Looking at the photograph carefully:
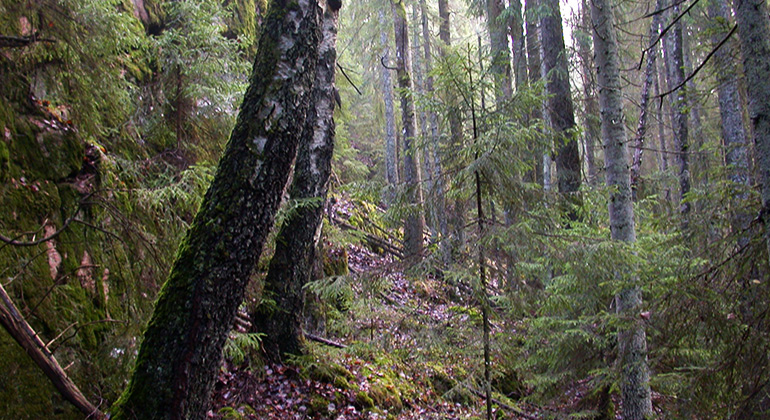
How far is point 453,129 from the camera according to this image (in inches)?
173

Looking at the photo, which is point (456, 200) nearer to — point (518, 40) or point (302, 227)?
point (302, 227)

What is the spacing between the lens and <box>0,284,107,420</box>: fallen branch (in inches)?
112

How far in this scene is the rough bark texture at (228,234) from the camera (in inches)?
113

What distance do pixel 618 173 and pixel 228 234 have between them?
467 cm

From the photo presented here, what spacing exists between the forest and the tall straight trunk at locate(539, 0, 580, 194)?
2.01 metres

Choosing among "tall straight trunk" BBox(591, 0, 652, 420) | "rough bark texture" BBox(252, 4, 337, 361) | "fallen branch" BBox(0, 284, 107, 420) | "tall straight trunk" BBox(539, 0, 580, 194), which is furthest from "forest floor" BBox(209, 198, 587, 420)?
"tall straight trunk" BBox(539, 0, 580, 194)

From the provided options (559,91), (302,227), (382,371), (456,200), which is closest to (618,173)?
(456,200)

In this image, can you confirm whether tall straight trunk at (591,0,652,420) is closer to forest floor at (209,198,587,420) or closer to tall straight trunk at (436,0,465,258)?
forest floor at (209,198,587,420)

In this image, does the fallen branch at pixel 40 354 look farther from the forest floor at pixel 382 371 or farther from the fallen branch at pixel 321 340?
the fallen branch at pixel 321 340

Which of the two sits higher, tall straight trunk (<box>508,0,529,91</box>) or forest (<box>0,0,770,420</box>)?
tall straight trunk (<box>508,0,529,91</box>)

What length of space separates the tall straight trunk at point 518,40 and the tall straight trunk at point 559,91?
1764mm

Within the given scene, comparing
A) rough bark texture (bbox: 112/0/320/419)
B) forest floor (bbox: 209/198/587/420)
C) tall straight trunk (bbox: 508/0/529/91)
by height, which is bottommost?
forest floor (bbox: 209/198/587/420)

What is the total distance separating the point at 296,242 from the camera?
557 centimetres

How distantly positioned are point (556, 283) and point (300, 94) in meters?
4.74
